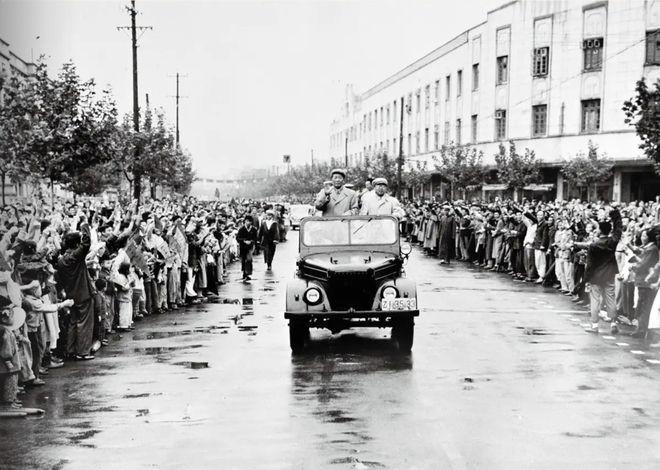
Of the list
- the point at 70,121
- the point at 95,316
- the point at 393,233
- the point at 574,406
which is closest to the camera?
the point at 574,406

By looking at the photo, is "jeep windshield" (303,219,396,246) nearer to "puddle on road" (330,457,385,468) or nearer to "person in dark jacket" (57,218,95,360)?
"person in dark jacket" (57,218,95,360)

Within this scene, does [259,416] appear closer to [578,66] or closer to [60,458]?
[60,458]

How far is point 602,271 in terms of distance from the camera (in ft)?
49.0

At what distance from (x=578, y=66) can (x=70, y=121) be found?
33.1 meters

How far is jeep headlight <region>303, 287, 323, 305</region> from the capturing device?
12.4 meters

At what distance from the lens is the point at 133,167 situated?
36719mm

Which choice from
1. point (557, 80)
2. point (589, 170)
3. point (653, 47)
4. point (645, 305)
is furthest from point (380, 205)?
point (557, 80)

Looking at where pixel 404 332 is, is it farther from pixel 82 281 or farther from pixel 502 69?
pixel 502 69

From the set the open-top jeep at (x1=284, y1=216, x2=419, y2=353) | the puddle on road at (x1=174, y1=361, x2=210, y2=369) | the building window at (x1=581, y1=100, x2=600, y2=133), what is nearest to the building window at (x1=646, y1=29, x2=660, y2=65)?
the building window at (x1=581, y1=100, x2=600, y2=133)

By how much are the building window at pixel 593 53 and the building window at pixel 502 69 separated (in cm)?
630

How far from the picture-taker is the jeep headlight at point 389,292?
12320mm

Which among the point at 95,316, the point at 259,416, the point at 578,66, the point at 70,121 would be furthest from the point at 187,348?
the point at 578,66

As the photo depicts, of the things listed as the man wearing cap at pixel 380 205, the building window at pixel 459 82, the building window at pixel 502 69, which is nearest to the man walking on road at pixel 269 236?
the man wearing cap at pixel 380 205

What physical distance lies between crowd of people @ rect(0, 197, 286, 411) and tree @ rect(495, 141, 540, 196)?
95.9 feet
